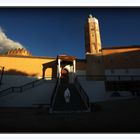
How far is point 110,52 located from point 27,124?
13986 millimetres

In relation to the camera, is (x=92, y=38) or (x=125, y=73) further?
(x=92, y=38)

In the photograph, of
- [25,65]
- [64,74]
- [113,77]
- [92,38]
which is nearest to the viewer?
[113,77]

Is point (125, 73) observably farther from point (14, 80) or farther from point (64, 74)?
point (14, 80)

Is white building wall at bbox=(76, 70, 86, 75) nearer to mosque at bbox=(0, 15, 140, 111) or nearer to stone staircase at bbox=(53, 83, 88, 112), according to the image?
mosque at bbox=(0, 15, 140, 111)

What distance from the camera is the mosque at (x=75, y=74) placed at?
1460 centimetres

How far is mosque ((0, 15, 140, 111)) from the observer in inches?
575

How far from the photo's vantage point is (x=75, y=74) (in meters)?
18.5

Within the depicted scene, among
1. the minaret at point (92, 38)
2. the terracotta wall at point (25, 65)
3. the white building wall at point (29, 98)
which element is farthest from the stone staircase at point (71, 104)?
the minaret at point (92, 38)

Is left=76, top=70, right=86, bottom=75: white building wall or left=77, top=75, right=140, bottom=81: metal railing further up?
left=76, top=70, right=86, bottom=75: white building wall

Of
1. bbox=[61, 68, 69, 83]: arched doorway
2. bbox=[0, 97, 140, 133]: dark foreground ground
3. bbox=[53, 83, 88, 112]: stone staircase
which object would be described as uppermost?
bbox=[61, 68, 69, 83]: arched doorway

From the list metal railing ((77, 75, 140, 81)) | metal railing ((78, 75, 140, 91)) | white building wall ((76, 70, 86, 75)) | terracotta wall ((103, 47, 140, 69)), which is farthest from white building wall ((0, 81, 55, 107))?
terracotta wall ((103, 47, 140, 69))

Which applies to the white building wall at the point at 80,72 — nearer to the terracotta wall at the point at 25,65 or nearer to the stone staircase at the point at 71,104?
the terracotta wall at the point at 25,65

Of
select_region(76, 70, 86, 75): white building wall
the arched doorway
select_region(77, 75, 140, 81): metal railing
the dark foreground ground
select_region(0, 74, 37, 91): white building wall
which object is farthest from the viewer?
select_region(76, 70, 86, 75): white building wall

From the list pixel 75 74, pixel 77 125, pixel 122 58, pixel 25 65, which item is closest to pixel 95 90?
pixel 75 74
